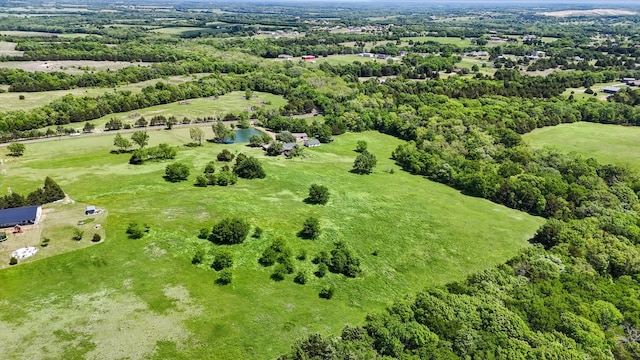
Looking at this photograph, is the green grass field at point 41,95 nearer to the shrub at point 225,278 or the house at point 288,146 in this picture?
the house at point 288,146

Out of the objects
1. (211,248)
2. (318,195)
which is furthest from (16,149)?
(318,195)

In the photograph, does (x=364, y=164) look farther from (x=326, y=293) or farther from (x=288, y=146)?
(x=326, y=293)

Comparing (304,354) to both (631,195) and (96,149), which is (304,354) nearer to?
(631,195)

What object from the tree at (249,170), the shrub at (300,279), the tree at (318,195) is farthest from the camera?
the tree at (249,170)

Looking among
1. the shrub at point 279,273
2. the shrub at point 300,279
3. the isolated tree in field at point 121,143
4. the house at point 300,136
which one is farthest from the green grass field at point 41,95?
the shrub at point 300,279

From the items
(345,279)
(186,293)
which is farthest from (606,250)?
(186,293)

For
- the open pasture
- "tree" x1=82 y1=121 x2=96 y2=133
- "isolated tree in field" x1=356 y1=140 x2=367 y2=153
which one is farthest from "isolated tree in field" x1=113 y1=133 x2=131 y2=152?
the open pasture

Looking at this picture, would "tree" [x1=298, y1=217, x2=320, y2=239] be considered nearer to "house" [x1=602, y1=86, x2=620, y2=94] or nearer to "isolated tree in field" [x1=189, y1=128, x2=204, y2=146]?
"isolated tree in field" [x1=189, y1=128, x2=204, y2=146]
